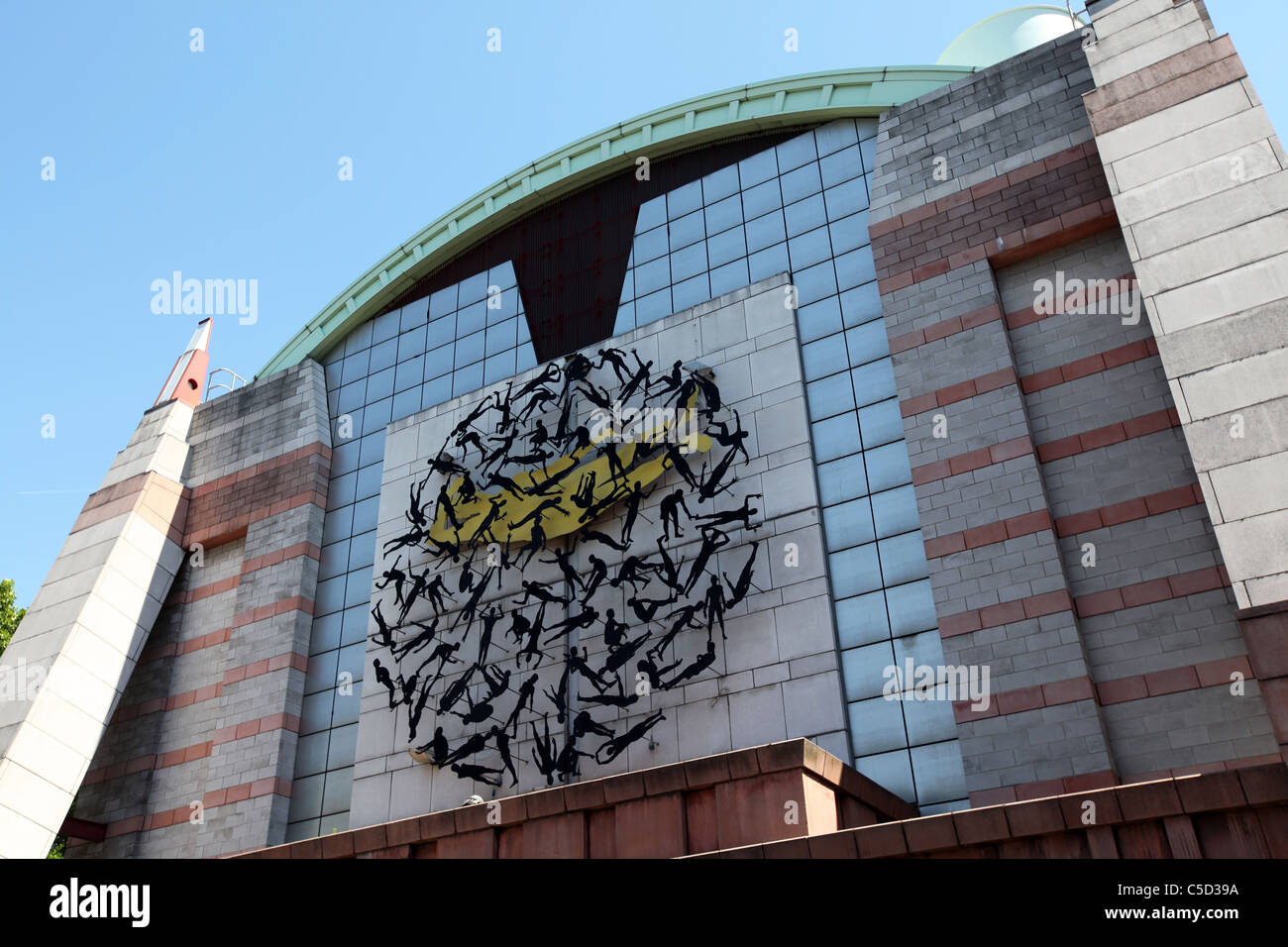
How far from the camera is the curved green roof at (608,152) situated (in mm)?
23078

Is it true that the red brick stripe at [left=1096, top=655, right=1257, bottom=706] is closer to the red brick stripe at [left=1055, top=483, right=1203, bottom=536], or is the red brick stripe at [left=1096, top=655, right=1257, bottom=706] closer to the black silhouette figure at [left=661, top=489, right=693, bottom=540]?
the red brick stripe at [left=1055, top=483, right=1203, bottom=536]

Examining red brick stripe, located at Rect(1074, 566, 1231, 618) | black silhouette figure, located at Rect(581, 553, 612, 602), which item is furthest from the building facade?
black silhouette figure, located at Rect(581, 553, 612, 602)

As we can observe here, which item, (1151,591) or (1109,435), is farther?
(1109,435)

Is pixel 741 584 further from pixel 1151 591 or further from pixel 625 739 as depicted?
pixel 1151 591

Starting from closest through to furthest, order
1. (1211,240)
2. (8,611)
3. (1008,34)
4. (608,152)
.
→ (1211,240)
(1008,34)
(608,152)
(8,611)

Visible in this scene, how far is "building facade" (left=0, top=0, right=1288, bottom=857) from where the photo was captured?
48.7ft

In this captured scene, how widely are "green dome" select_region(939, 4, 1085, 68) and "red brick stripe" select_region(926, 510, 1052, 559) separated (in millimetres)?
12190

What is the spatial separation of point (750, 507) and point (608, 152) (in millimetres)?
10914

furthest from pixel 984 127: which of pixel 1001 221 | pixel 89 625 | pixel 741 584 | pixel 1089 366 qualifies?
pixel 89 625

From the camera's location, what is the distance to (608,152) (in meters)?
26.4

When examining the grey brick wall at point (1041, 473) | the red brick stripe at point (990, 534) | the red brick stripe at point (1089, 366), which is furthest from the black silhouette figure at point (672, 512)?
the red brick stripe at point (1089, 366)
